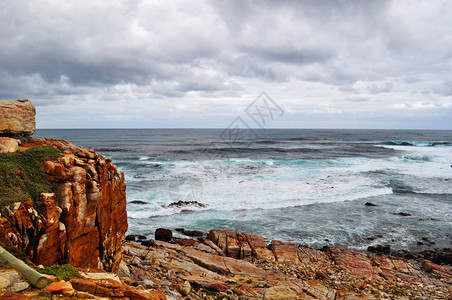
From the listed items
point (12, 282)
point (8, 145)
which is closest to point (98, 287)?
point (12, 282)

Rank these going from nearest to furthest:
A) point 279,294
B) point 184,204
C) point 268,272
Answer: point 279,294, point 268,272, point 184,204

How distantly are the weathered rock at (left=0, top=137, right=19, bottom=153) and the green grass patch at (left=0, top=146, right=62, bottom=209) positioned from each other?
1.43ft

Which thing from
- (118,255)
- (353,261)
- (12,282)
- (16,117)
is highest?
(16,117)

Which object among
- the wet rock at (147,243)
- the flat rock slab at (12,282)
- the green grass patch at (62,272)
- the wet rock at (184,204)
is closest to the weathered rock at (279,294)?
the green grass patch at (62,272)

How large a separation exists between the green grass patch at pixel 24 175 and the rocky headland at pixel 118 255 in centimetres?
2

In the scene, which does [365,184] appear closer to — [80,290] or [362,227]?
[362,227]

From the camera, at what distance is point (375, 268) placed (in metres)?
11.8

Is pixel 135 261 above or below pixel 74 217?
below

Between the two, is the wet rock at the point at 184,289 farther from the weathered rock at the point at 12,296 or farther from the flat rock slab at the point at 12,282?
the weathered rock at the point at 12,296

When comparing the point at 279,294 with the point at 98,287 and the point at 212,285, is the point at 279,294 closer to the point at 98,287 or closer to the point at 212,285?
the point at 212,285

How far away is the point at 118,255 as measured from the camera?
8883mm

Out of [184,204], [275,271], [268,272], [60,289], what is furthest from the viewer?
[184,204]

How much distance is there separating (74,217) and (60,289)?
8.39 ft

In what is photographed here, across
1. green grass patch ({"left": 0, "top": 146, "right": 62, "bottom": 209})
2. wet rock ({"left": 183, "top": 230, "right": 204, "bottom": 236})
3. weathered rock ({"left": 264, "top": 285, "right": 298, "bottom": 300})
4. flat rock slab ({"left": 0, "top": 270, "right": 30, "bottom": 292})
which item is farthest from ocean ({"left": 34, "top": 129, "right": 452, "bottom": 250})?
flat rock slab ({"left": 0, "top": 270, "right": 30, "bottom": 292})
